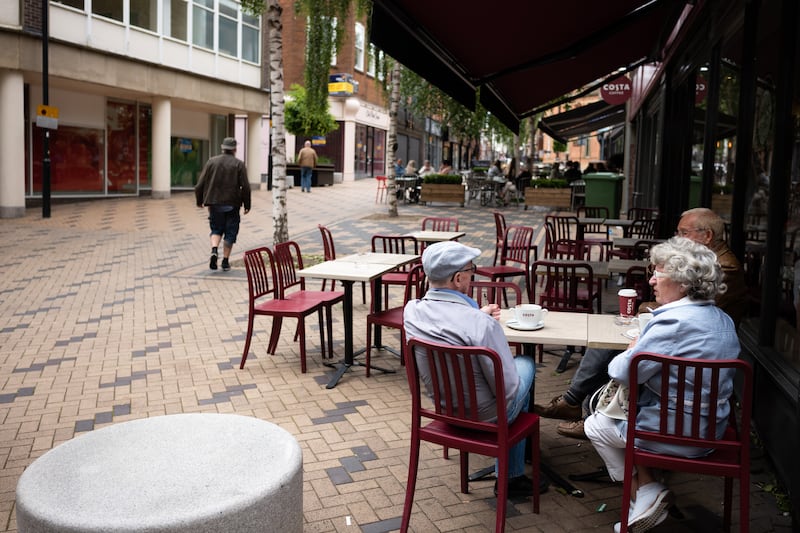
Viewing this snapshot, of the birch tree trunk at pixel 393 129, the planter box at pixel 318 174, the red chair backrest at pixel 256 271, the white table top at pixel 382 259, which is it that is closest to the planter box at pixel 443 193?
the birch tree trunk at pixel 393 129

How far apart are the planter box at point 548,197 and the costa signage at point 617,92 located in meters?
7.76

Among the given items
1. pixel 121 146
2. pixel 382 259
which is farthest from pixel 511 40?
pixel 121 146

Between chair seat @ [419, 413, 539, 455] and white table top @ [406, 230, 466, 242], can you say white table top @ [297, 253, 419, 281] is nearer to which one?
white table top @ [406, 230, 466, 242]

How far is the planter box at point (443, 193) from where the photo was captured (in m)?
23.1

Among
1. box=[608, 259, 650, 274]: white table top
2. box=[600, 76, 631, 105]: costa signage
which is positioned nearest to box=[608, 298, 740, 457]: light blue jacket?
box=[608, 259, 650, 274]: white table top

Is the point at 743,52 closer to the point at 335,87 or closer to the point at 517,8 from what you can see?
the point at 517,8

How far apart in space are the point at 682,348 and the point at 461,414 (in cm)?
96

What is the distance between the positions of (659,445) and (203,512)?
1.87m

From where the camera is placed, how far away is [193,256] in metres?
12.5

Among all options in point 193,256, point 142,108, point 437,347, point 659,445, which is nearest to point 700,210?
point 659,445

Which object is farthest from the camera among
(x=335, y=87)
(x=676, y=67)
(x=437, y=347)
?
(x=335, y=87)

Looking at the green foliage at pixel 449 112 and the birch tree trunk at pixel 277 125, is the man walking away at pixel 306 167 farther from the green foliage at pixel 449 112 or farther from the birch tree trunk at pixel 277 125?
the birch tree trunk at pixel 277 125

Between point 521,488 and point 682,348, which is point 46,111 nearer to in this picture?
point 521,488

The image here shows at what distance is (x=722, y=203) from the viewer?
6.68 metres
